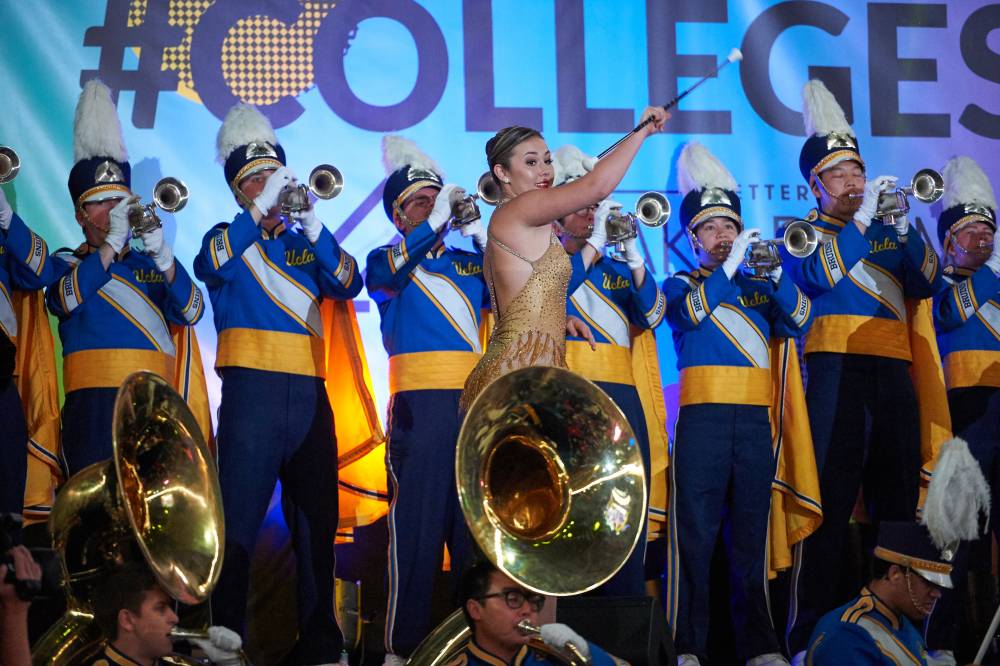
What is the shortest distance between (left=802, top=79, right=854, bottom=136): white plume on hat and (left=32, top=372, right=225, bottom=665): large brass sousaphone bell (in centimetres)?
427

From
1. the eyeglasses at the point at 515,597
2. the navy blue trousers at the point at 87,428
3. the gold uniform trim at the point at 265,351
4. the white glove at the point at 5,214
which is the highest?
the white glove at the point at 5,214

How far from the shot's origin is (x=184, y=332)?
6.92 meters

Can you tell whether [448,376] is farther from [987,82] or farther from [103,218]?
[987,82]

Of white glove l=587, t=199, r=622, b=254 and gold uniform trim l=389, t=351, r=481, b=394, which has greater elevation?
white glove l=587, t=199, r=622, b=254

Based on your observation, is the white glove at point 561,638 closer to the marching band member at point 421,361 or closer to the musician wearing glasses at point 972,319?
the marching band member at point 421,361

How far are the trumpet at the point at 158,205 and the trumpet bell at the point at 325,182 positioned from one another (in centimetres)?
61

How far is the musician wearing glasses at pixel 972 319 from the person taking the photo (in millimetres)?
7348

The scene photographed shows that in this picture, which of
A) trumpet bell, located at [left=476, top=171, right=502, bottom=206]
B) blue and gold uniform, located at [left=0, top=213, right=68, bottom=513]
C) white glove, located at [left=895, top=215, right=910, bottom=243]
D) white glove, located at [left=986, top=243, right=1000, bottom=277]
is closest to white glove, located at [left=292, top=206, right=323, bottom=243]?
trumpet bell, located at [left=476, top=171, right=502, bottom=206]

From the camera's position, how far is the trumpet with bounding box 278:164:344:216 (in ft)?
21.4

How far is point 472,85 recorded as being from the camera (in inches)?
309

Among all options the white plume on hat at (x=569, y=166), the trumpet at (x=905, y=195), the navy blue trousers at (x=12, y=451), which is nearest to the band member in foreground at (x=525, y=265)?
the white plume on hat at (x=569, y=166)

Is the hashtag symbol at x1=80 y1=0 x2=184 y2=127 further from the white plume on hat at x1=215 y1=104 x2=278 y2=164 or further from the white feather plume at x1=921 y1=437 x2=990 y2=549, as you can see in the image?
the white feather plume at x1=921 y1=437 x2=990 y2=549

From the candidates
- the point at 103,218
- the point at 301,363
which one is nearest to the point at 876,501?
the point at 301,363

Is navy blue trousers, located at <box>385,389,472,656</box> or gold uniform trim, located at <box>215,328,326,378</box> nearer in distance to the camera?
navy blue trousers, located at <box>385,389,472,656</box>
